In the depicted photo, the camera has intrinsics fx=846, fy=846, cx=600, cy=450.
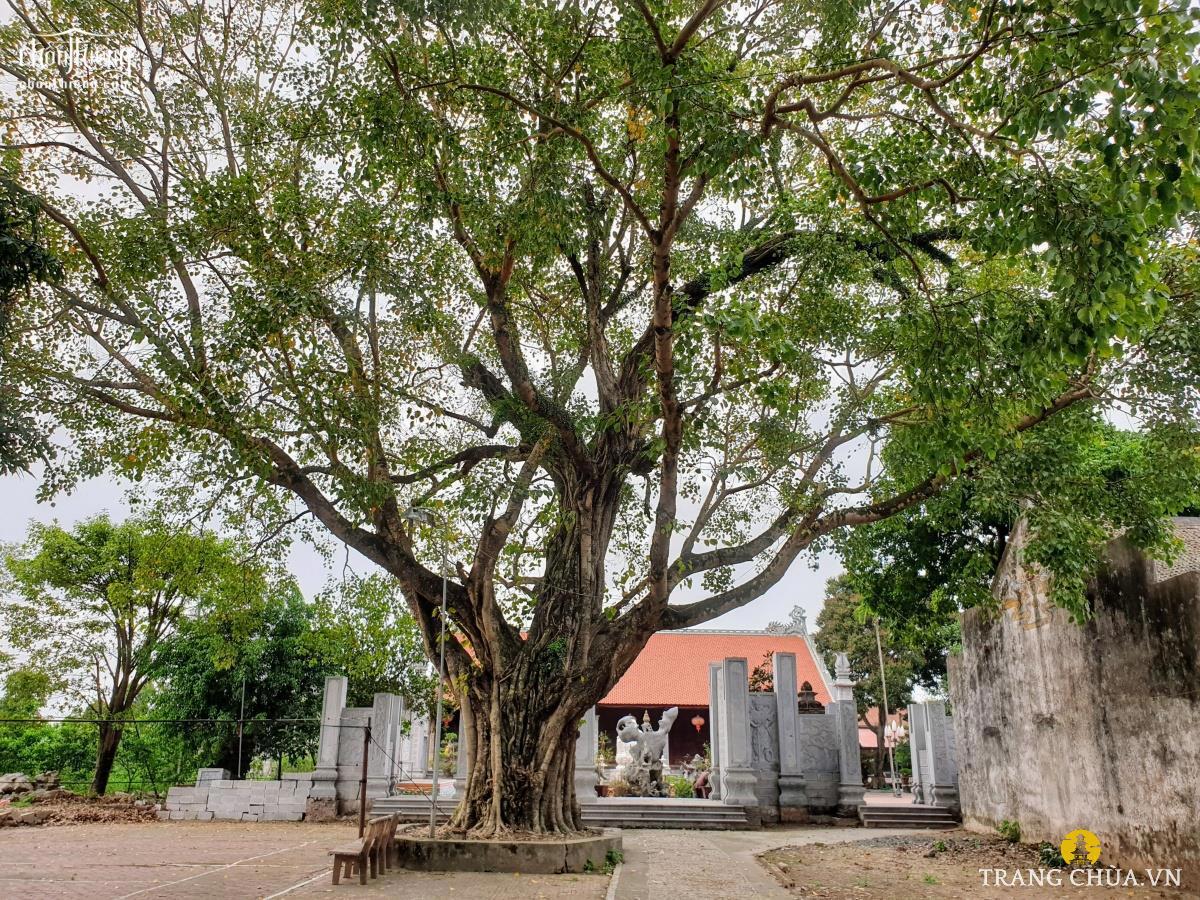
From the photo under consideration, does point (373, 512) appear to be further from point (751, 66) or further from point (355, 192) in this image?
point (751, 66)

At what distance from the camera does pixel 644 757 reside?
16.8m

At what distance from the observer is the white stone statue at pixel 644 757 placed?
16594mm

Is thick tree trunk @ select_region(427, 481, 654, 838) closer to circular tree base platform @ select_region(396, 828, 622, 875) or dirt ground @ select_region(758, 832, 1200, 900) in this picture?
circular tree base platform @ select_region(396, 828, 622, 875)

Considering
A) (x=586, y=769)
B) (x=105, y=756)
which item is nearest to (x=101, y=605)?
(x=105, y=756)

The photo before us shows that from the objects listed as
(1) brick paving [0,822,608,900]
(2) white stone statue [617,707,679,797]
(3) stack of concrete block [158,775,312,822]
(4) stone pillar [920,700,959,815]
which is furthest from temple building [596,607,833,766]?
(1) brick paving [0,822,608,900]

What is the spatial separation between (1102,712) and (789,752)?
23.9ft

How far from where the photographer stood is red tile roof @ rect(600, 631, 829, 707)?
23.8 meters

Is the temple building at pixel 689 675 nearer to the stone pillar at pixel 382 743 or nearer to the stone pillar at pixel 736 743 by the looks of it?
the stone pillar at pixel 736 743

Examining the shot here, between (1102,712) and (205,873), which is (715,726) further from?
(205,873)

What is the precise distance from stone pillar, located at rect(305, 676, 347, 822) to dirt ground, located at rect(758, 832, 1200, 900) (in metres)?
7.85

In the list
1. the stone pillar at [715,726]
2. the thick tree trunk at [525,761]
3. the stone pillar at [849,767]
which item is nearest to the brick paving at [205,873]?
the thick tree trunk at [525,761]

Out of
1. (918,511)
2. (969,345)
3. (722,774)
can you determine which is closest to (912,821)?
(722,774)

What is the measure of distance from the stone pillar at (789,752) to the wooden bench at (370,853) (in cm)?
872

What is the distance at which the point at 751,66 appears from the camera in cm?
827
